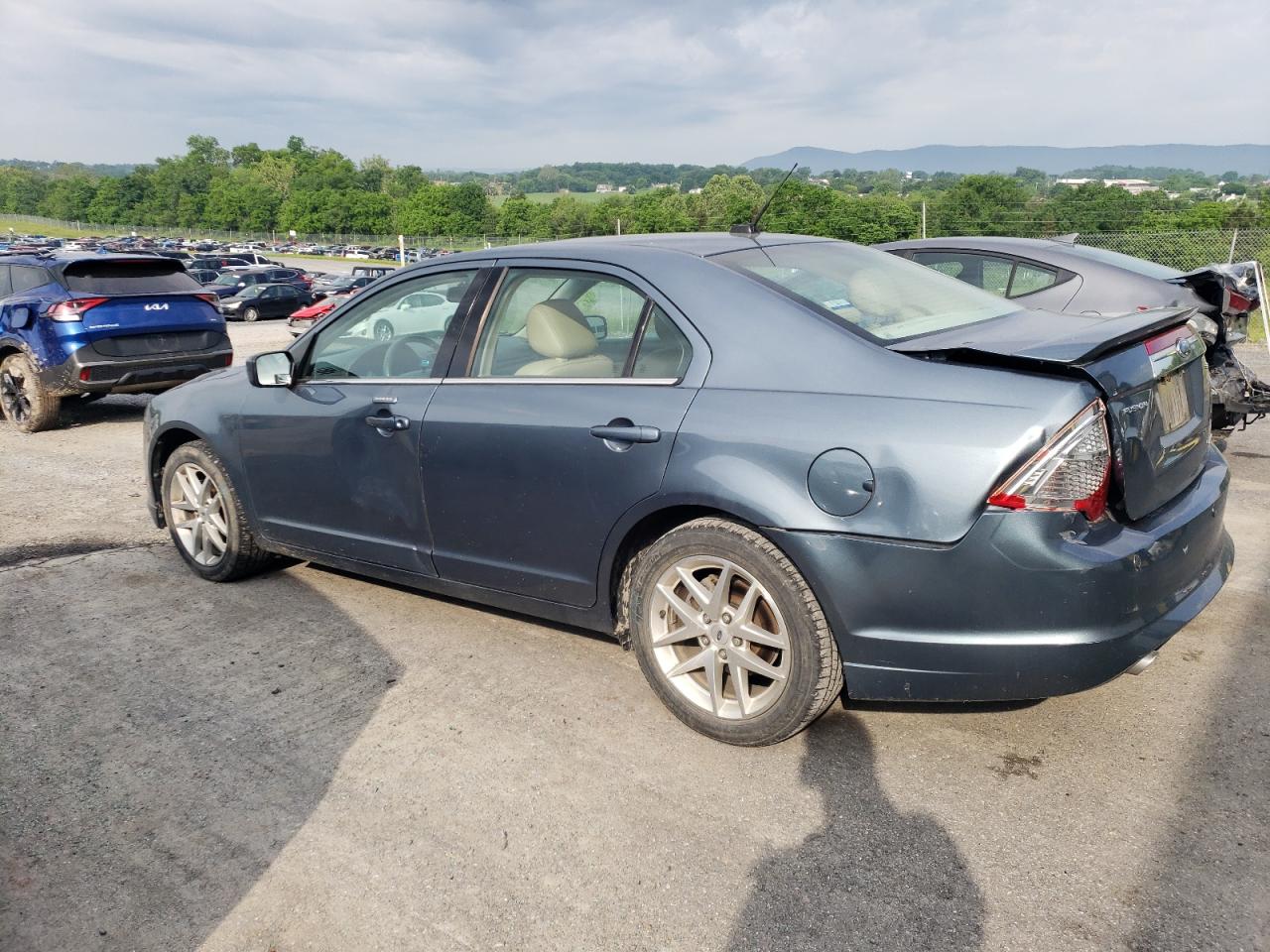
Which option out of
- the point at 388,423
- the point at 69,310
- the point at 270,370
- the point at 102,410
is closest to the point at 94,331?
the point at 69,310

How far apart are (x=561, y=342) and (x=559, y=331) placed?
5 centimetres

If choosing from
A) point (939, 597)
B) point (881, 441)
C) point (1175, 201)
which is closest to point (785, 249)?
point (881, 441)

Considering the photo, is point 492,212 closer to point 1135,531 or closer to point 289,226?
point 289,226

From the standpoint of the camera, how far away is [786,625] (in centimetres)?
310

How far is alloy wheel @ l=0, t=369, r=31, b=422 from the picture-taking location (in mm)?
9719

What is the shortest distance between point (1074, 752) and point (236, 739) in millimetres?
2752

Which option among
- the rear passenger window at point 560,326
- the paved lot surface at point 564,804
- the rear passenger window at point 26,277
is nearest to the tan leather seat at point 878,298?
the rear passenger window at point 560,326

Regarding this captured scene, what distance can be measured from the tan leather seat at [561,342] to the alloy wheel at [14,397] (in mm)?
7840

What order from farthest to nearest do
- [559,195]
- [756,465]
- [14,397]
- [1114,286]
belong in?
[559,195]
[14,397]
[1114,286]
[756,465]

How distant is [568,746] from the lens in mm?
3379

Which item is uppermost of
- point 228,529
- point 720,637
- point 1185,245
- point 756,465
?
point 756,465

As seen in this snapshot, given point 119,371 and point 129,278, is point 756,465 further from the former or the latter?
point 129,278

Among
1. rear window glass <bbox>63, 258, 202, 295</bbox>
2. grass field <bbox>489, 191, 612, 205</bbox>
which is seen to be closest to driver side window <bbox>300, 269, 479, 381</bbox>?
rear window glass <bbox>63, 258, 202, 295</bbox>

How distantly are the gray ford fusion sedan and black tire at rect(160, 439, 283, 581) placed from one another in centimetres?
50
